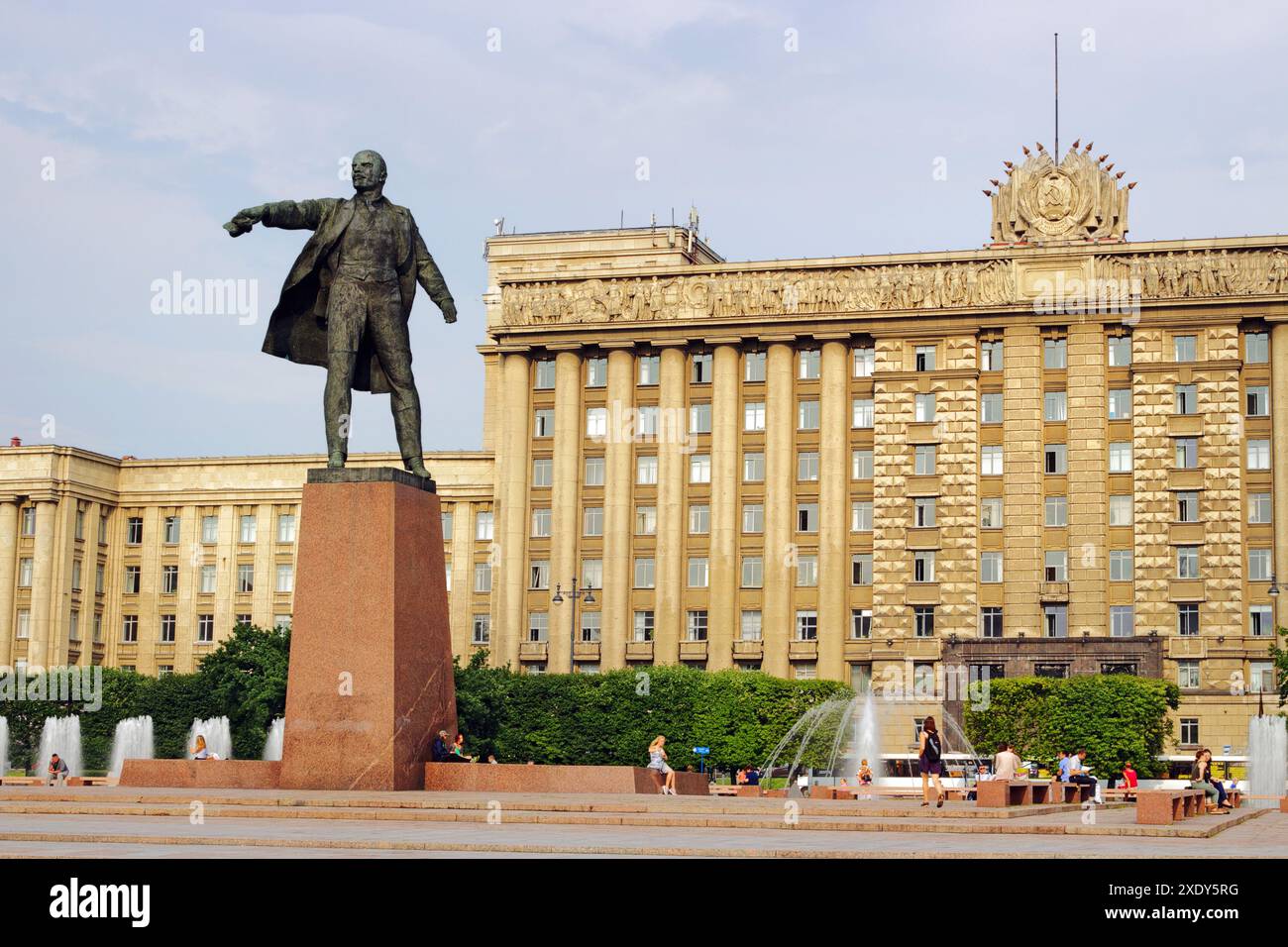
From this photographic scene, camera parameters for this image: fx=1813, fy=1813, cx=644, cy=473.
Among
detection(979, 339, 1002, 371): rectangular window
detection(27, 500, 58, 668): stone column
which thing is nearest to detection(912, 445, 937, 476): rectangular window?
detection(979, 339, 1002, 371): rectangular window

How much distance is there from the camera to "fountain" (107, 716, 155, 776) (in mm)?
73250

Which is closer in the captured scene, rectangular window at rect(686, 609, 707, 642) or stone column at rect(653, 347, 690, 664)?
stone column at rect(653, 347, 690, 664)

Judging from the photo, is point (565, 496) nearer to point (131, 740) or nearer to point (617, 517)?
point (617, 517)

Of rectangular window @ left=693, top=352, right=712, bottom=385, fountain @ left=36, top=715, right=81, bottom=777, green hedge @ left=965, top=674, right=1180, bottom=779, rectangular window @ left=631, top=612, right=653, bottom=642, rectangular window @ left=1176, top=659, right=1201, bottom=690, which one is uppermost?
rectangular window @ left=693, top=352, right=712, bottom=385

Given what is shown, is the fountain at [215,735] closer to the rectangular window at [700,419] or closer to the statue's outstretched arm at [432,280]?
the rectangular window at [700,419]

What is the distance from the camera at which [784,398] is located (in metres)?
80.0

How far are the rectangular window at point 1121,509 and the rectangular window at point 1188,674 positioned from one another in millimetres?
6200

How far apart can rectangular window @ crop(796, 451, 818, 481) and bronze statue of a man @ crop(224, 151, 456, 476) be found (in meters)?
54.5

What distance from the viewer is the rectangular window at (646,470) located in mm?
81500

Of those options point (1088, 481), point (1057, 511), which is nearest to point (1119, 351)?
point (1088, 481)

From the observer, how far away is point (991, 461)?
253ft

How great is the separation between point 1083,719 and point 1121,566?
1270 centimetres

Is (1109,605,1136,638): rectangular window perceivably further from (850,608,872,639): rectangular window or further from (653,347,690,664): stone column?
(653,347,690,664): stone column

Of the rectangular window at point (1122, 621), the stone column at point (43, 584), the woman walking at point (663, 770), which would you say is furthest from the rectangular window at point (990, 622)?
the woman walking at point (663, 770)
